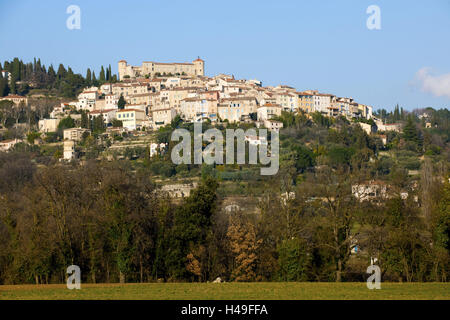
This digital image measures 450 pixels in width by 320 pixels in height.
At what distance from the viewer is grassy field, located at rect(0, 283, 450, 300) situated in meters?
16.3

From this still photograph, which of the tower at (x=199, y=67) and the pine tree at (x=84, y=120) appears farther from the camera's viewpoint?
the tower at (x=199, y=67)

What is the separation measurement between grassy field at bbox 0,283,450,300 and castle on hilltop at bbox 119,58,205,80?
106991mm

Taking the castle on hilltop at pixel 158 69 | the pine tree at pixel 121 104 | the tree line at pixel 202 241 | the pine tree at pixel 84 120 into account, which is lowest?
the tree line at pixel 202 241

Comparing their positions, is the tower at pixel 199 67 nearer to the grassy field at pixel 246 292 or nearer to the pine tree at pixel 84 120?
the pine tree at pixel 84 120

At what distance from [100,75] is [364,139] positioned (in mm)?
58552

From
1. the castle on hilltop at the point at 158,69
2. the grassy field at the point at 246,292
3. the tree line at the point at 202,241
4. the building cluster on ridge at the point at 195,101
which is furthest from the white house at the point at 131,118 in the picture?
the grassy field at the point at 246,292

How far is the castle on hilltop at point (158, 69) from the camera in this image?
124250 mm

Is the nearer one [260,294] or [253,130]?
[260,294]

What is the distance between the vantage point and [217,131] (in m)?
87.7

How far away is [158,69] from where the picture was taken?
124438mm

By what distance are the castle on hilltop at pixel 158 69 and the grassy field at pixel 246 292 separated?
107m

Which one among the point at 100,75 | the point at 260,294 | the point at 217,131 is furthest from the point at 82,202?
the point at 100,75
